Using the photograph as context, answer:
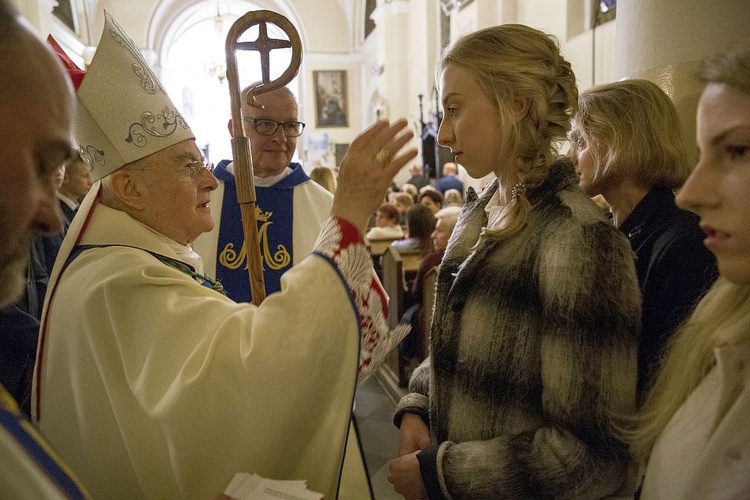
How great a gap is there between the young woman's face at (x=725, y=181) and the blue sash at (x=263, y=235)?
74.1 inches

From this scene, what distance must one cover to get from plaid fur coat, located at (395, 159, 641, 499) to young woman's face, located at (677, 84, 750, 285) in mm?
194

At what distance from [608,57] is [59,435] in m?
6.97

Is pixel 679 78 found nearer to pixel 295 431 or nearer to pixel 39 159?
pixel 295 431

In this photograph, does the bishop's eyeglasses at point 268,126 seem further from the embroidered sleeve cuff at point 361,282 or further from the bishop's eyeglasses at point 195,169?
the embroidered sleeve cuff at point 361,282

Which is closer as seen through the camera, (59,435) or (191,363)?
(191,363)

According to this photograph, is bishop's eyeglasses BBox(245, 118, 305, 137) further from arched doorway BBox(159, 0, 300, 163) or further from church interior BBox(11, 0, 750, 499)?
arched doorway BBox(159, 0, 300, 163)

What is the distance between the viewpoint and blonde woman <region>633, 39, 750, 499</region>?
828mm

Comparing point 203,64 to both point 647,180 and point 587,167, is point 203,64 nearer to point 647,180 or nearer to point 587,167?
point 587,167

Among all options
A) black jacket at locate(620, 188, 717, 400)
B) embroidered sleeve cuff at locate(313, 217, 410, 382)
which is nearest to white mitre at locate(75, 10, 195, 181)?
embroidered sleeve cuff at locate(313, 217, 410, 382)

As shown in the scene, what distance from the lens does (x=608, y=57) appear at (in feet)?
21.6

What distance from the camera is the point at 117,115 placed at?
5.08 ft

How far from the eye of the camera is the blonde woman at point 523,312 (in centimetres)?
102

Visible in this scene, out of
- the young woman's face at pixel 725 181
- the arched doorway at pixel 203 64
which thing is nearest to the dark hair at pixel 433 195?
the young woman's face at pixel 725 181

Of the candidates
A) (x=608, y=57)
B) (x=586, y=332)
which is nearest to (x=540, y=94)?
(x=586, y=332)
